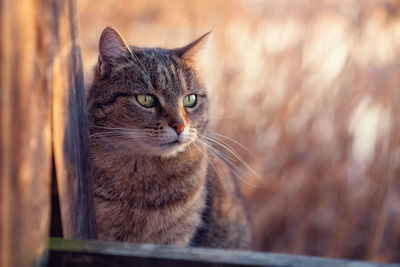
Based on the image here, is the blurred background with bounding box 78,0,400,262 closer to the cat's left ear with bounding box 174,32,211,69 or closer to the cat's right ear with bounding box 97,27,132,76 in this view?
the cat's left ear with bounding box 174,32,211,69

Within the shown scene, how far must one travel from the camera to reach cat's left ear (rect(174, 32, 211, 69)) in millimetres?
1663

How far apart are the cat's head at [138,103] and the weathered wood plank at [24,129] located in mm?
661

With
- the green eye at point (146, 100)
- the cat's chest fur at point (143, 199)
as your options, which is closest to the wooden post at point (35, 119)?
the cat's chest fur at point (143, 199)

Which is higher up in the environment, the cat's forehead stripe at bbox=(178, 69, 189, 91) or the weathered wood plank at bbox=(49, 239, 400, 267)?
the cat's forehead stripe at bbox=(178, 69, 189, 91)

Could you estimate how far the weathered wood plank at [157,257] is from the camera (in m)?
0.71

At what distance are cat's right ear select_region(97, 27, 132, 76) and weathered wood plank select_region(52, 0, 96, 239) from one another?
21.3 inches

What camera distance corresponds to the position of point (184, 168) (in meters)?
1.58

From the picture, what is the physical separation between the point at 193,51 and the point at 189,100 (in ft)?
0.64

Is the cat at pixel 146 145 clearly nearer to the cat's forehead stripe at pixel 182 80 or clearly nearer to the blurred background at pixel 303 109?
the cat's forehead stripe at pixel 182 80

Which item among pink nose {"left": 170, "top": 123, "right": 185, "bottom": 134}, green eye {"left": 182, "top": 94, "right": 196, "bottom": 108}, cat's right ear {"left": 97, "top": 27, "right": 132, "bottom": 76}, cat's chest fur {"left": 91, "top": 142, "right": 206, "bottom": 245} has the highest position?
cat's right ear {"left": 97, "top": 27, "right": 132, "bottom": 76}

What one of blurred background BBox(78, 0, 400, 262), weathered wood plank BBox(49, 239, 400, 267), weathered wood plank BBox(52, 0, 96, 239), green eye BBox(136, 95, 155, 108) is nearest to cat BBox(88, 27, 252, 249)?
green eye BBox(136, 95, 155, 108)

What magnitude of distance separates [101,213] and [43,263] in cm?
64

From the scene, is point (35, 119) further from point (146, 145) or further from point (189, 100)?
point (189, 100)

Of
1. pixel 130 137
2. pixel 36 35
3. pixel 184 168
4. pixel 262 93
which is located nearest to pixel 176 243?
pixel 184 168
